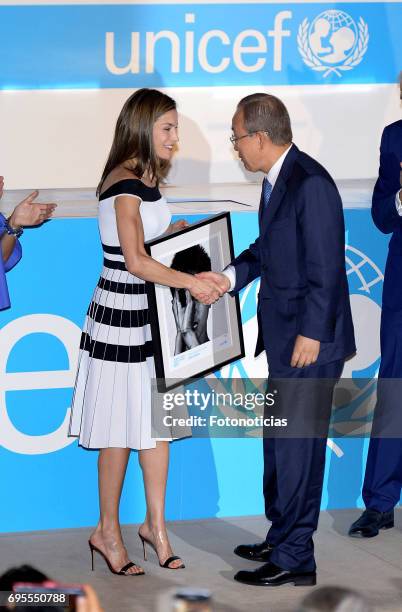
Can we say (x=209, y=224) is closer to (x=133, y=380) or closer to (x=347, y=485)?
(x=133, y=380)

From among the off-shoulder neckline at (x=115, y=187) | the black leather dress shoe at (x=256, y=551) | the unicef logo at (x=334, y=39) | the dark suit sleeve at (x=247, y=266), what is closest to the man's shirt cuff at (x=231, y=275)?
the dark suit sleeve at (x=247, y=266)

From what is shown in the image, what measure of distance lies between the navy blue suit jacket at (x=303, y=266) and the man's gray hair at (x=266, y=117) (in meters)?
0.07

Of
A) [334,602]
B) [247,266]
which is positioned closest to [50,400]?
[247,266]

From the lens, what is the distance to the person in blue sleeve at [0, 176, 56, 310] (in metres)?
3.79

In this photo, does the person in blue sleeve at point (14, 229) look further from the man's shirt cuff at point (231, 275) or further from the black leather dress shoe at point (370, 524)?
the black leather dress shoe at point (370, 524)

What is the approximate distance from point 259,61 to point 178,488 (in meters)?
2.33

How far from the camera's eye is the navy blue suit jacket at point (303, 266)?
3328 mm

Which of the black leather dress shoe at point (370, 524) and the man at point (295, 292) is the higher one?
the man at point (295, 292)

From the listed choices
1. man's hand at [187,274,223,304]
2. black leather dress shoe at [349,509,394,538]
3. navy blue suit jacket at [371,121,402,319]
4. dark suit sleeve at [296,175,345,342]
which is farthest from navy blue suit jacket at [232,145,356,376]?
black leather dress shoe at [349,509,394,538]

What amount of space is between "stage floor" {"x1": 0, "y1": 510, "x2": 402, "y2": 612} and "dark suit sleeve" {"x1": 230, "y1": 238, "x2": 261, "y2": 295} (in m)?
0.98

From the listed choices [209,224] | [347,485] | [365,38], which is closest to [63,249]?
[209,224]

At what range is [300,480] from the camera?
3506mm

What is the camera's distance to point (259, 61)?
541 centimetres

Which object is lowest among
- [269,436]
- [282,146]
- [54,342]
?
[269,436]
